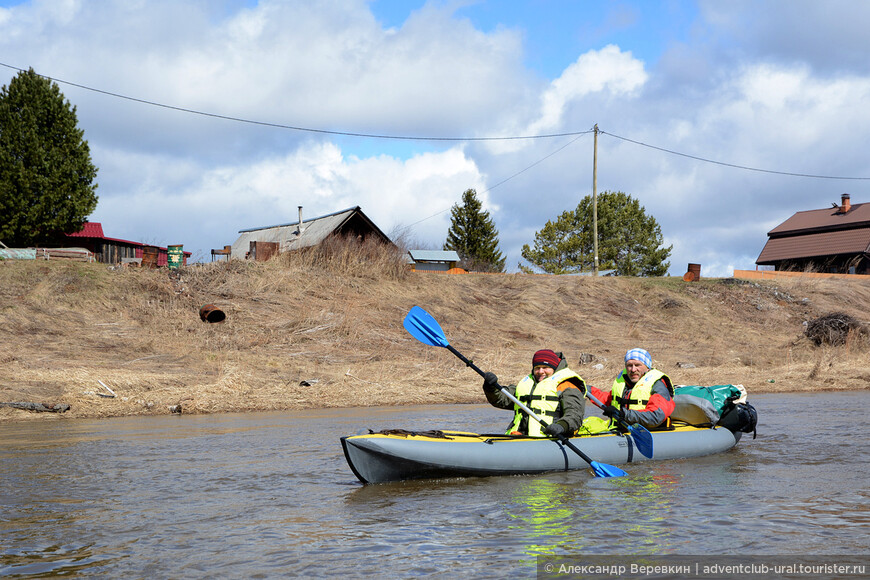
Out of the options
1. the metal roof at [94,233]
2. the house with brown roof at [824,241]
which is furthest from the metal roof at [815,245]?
the metal roof at [94,233]

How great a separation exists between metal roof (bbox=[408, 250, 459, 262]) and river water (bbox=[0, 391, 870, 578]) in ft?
134

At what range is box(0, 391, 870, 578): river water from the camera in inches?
215

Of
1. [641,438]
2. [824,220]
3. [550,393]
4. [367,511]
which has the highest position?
[824,220]

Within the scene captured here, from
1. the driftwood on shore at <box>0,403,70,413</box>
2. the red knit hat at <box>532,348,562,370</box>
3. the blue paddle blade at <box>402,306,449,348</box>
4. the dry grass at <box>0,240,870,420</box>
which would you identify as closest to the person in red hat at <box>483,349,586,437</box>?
the red knit hat at <box>532,348,562,370</box>

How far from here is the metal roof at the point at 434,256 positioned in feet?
170

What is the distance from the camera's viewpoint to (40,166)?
110 ft

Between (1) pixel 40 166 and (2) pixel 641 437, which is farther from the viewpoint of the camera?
(1) pixel 40 166

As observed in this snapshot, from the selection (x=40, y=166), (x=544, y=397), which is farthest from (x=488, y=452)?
A: (x=40, y=166)

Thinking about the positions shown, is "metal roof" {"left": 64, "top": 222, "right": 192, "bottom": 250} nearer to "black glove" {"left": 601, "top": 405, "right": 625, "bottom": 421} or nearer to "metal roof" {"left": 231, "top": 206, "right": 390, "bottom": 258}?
"metal roof" {"left": 231, "top": 206, "right": 390, "bottom": 258}

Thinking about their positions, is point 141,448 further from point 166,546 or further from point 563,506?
point 563,506

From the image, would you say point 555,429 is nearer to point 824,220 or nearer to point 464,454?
point 464,454

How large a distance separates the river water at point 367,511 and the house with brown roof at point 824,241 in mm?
43475

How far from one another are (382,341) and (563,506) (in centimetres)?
1503

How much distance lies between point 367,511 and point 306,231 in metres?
29.8
